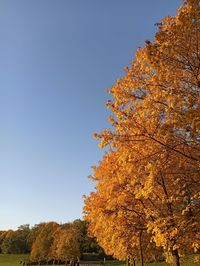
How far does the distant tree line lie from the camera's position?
56.8 meters

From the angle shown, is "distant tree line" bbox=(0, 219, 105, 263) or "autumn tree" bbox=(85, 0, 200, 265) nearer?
"autumn tree" bbox=(85, 0, 200, 265)

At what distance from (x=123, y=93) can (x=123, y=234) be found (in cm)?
Answer: 599

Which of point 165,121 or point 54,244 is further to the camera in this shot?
point 54,244

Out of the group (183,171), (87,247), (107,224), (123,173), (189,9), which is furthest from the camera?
(87,247)

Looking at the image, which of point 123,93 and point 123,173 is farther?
point 123,173

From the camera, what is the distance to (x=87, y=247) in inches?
3615

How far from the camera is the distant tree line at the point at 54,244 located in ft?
186

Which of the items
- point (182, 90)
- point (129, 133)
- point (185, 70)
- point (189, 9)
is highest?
point (189, 9)

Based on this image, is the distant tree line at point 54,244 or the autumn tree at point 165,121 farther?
the distant tree line at point 54,244

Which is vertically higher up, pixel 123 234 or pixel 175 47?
pixel 175 47

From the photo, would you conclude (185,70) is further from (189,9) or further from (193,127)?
(193,127)

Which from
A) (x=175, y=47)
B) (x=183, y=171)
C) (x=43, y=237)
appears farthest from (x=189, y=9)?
(x=43, y=237)

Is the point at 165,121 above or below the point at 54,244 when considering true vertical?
below

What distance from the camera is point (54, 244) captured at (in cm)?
6625
